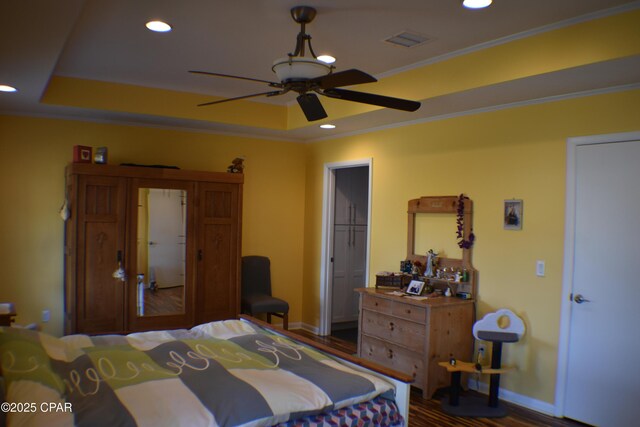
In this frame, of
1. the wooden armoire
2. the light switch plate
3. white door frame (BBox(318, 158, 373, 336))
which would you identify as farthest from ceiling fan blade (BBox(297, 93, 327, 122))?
white door frame (BBox(318, 158, 373, 336))

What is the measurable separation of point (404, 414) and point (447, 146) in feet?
8.59

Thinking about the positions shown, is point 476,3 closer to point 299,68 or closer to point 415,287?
point 299,68

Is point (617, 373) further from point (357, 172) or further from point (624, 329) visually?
point (357, 172)

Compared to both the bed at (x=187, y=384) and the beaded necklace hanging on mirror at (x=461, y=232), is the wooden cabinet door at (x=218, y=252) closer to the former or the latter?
the bed at (x=187, y=384)

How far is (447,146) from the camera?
4.27 meters

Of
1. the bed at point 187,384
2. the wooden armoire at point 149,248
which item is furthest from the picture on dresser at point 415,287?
the wooden armoire at point 149,248

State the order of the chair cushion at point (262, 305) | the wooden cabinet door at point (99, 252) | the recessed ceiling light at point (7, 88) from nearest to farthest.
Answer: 1. the recessed ceiling light at point (7, 88)
2. the wooden cabinet door at point (99, 252)
3. the chair cushion at point (262, 305)

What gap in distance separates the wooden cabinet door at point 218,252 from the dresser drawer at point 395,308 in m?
1.57

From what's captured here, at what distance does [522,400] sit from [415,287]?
1.17 metres

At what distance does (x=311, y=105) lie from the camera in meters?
2.76

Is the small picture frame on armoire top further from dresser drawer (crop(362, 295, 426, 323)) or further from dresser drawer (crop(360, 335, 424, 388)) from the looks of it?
dresser drawer (crop(360, 335, 424, 388))

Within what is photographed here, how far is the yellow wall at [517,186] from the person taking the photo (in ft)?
11.4

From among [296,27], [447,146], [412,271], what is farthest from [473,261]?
[296,27]

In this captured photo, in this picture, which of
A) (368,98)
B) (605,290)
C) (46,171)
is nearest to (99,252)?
(46,171)
